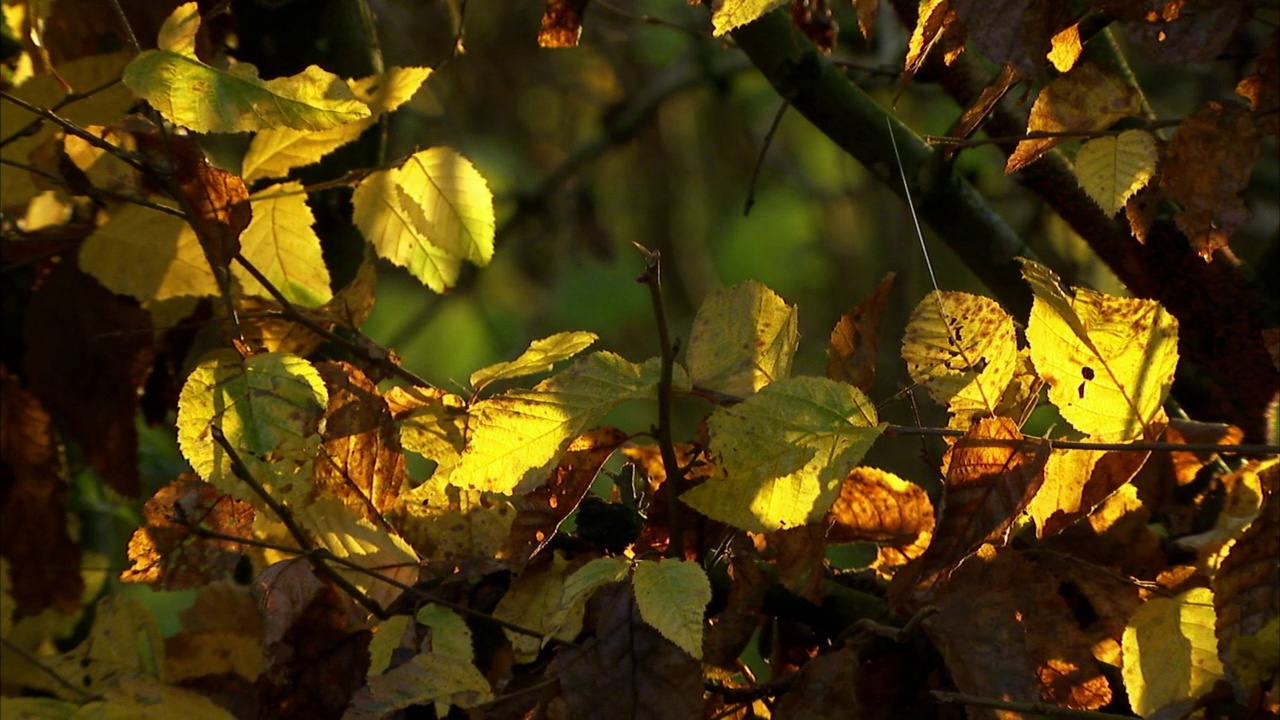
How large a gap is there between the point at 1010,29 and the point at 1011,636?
0.27 m

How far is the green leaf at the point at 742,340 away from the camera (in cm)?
59

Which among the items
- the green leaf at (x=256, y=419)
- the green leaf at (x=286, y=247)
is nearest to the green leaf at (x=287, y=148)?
the green leaf at (x=286, y=247)

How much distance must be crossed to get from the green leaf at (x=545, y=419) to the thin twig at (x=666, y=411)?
0.9 inches

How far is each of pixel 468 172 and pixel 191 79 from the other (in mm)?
263

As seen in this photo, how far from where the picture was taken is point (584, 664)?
521 mm

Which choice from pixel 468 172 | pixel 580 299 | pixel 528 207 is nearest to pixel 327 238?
pixel 468 172

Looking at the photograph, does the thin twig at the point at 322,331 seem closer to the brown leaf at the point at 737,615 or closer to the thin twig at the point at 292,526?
the thin twig at the point at 292,526

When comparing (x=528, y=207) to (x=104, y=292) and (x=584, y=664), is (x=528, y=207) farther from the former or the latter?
(x=584, y=664)

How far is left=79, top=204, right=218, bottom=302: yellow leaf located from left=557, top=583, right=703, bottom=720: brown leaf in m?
0.48

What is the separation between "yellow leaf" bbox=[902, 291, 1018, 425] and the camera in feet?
1.85

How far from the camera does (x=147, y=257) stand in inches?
35.8

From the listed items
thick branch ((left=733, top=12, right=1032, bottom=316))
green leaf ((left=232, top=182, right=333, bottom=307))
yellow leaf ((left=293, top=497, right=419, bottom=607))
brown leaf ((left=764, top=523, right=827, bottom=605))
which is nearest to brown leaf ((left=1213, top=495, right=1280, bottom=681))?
brown leaf ((left=764, top=523, right=827, bottom=605))

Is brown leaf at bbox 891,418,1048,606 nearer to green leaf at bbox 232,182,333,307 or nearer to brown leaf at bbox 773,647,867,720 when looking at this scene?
brown leaf at bbox 773,647,867,720

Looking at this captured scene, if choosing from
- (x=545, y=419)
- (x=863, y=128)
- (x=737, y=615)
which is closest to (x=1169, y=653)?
(x=737, y=615)
